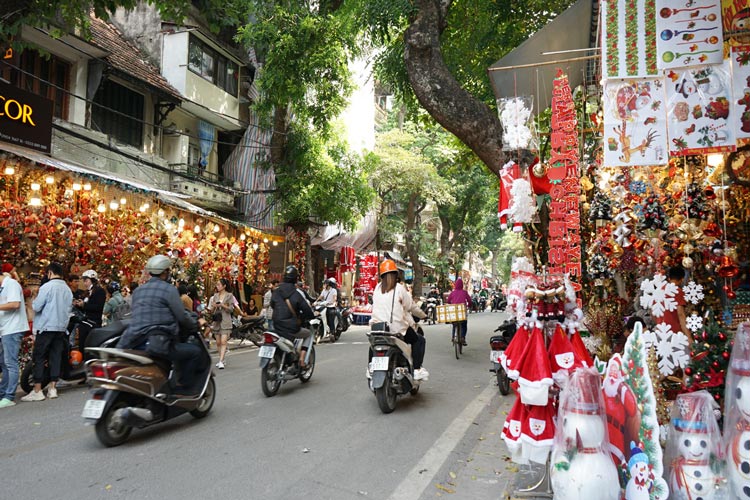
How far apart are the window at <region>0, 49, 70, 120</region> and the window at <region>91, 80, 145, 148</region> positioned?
0.93 metres

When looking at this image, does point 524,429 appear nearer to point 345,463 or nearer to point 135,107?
point 345,463

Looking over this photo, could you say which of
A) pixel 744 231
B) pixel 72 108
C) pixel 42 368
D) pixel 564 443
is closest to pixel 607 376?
pixel 564 443

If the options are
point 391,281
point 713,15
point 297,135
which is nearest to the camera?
point 713,15

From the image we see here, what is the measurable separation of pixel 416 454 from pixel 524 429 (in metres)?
1.37

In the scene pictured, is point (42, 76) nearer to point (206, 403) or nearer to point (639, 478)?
point (206, 403)

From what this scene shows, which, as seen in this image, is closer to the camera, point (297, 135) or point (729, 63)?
point (729, 63)

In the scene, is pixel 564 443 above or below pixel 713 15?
below

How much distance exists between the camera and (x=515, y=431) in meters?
4.02

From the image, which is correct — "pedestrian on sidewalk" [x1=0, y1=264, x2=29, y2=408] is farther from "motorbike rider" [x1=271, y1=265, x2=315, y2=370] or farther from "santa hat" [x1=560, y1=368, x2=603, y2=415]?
"santa hat" [x1=560, y1=368, x2=603, y2=415]

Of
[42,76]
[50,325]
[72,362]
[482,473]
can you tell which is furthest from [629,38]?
[42,76]

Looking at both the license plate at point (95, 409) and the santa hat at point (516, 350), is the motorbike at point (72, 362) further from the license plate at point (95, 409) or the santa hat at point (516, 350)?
the santa hat at point (516, 350)

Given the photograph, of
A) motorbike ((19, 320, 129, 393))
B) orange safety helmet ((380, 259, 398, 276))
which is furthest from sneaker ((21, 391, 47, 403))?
orange safety helmet ((380, 259, 398, 276))

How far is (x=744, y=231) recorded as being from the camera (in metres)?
5.88

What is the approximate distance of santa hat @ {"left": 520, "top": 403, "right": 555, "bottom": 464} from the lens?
3.88 metres
